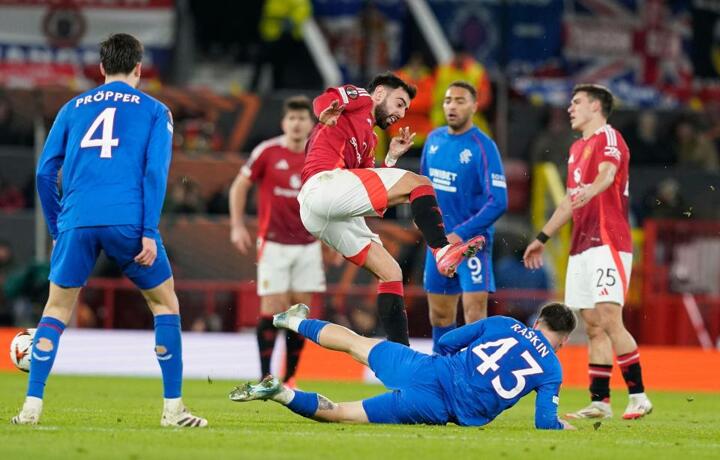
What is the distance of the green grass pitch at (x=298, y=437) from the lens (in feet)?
22.7

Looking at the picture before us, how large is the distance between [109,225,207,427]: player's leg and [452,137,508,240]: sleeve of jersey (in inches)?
137

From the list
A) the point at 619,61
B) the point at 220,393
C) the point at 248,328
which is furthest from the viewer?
the point at 619,61

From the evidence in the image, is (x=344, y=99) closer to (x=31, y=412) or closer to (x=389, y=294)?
(x=389, y=294)

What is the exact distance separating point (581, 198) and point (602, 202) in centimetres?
28

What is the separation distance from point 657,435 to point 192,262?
1114 centimetres

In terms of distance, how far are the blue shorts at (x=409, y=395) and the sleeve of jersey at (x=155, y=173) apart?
1663mm

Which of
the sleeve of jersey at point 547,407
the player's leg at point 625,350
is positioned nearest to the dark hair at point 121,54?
the sleeve of jersey at point 547,407

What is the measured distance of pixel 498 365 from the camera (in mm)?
8375

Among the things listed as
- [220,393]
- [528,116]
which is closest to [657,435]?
[220,393]

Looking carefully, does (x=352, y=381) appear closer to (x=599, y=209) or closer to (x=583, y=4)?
(x=599, y=209)

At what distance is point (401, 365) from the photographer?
8.48 metres

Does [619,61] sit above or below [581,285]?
above

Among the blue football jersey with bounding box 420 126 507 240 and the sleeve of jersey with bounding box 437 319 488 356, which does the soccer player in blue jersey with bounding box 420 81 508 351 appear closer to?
the blue football jersey with bounding box 420 126 507 240

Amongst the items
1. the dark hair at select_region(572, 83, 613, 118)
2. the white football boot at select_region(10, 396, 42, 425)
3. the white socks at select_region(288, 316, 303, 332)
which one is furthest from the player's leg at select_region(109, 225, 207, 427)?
the dark hair at select_region(572, 83, 613, 118)
